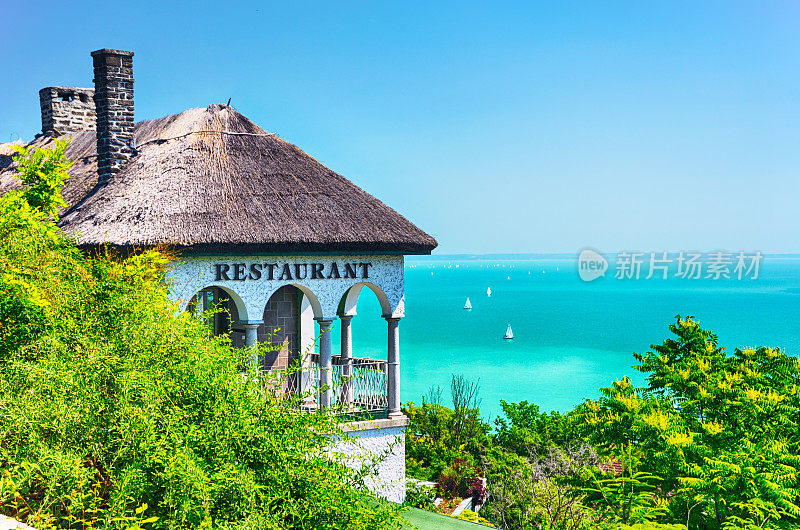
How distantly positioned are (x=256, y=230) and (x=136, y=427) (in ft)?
24.0

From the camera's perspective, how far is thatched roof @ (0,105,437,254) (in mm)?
13656

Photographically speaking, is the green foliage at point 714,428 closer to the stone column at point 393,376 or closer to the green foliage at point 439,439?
the stone column at point 393,376

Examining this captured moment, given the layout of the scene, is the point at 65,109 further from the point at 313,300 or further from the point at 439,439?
the point at 439,439

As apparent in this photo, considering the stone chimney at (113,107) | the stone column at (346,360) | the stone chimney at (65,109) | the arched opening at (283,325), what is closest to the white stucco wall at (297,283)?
the stone column at (346,360)

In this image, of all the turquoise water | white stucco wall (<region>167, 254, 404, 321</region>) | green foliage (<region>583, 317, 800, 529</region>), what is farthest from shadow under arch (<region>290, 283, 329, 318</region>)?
the turquoise water

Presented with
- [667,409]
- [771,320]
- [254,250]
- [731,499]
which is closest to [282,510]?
[731,499]

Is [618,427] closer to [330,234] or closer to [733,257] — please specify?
[330,234]

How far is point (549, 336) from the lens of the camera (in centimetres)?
9838

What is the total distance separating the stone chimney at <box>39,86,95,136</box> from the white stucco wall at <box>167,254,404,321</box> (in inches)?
468

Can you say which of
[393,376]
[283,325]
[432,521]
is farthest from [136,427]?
[283,325]

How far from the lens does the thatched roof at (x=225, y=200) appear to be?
13.7 m

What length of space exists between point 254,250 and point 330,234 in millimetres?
1513

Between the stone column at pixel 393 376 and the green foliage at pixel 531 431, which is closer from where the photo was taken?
the stone column at pixel 393 376

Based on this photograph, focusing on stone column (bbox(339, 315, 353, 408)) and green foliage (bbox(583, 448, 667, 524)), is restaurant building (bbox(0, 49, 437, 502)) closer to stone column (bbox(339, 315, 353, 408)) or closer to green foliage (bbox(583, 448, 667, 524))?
stone column (bbox(339, 315, 353, 408))
